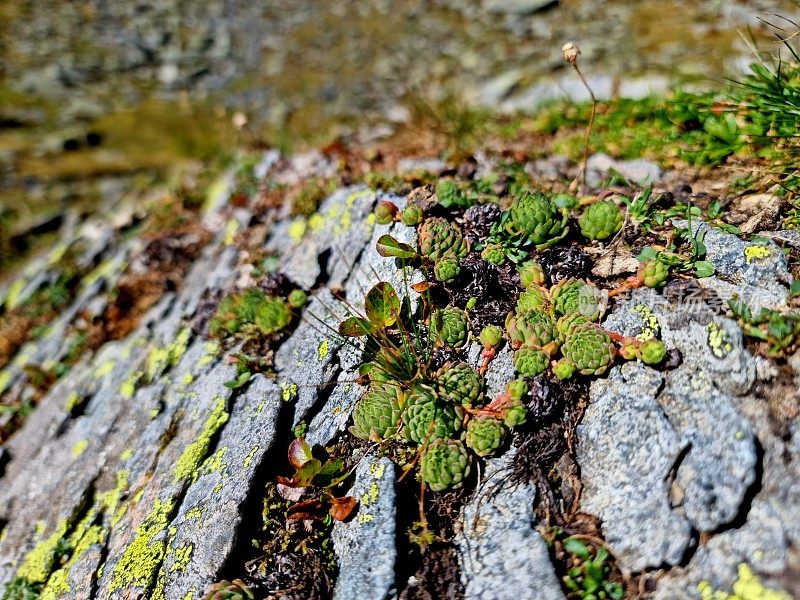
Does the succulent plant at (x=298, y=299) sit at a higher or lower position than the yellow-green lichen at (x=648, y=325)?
higher

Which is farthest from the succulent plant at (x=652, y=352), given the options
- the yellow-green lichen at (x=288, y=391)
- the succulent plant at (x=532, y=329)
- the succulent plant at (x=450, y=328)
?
the yellow-green lichen at (x=288, y=391)

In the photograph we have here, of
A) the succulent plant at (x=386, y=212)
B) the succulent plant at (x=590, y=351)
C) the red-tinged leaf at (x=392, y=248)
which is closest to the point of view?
the succulent plant at (x=590, y=351)

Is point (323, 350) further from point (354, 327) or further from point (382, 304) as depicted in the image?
point (382, 304)

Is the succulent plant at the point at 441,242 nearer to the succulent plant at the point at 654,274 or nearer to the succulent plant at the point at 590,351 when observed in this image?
the succulent plant at the point at 590,351

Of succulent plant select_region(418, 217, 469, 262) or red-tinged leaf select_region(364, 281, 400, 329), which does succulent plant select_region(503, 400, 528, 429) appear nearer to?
red-tinged leaf select_region(364, 281, 400, 329)

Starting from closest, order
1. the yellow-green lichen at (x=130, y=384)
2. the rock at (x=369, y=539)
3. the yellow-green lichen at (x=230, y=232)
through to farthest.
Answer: the rock at (x=369, y=539)
the yellow-green lichen at (x=130, y=384)
the yellow-green lichen at (x=230, y=232)

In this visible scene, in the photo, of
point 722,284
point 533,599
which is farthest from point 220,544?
point 722,284
